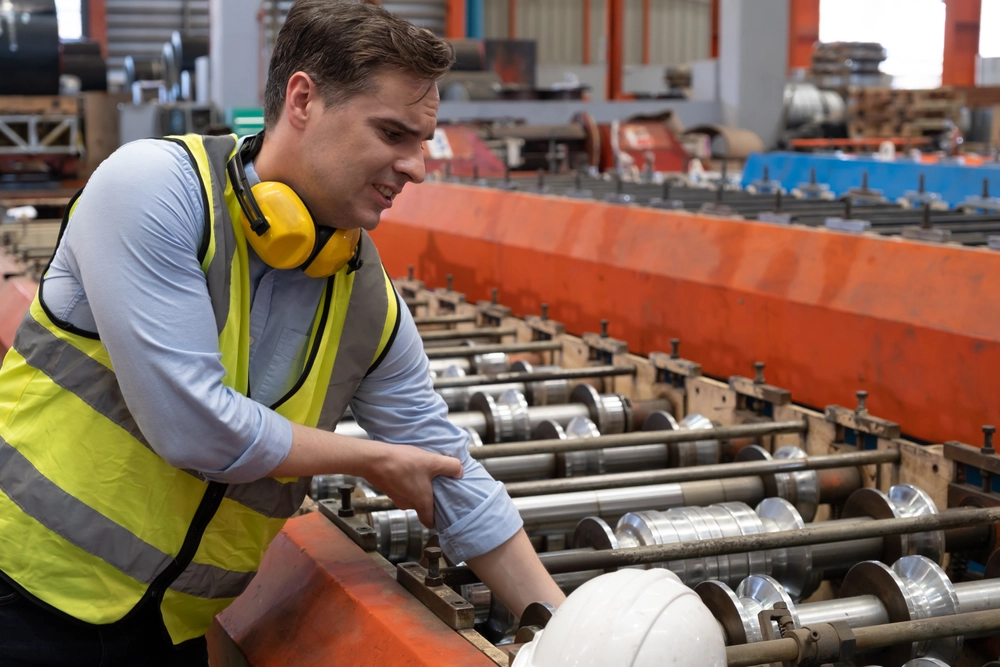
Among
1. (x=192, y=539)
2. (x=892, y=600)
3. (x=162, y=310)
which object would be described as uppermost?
(x=162, y=310)

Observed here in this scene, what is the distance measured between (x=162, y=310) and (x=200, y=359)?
0.07 meters

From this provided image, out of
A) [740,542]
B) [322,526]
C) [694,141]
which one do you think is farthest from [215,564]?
[694,141]

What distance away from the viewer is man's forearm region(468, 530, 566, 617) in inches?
65.4

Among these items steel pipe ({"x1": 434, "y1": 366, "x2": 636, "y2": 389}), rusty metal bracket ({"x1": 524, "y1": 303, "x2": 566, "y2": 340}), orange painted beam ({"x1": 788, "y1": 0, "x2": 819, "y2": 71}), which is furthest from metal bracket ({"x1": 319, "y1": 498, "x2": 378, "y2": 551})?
orange painted beam ({"x1": 788, "y1": 0, "x2": 819, "y2": 71})

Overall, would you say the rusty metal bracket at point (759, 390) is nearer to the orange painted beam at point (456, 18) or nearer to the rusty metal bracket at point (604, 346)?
the rusty metal bracket at point (604, 346)

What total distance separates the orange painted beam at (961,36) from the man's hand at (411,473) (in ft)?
51.1

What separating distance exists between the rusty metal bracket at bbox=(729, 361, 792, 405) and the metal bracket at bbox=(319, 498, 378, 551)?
129 cm

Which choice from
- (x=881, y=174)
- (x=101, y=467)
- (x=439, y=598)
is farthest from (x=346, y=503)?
(x=881, y=174)

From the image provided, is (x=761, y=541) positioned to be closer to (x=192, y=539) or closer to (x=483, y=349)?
(x=192, y=539)

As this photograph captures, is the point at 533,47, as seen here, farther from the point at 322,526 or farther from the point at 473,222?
the point at 322,526

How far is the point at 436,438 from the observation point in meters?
1.67

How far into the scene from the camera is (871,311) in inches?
111

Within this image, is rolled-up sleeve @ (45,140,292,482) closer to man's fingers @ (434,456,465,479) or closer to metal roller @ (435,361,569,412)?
man's fingers @ (434,456,465,479)

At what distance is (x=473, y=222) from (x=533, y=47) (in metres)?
8.68
